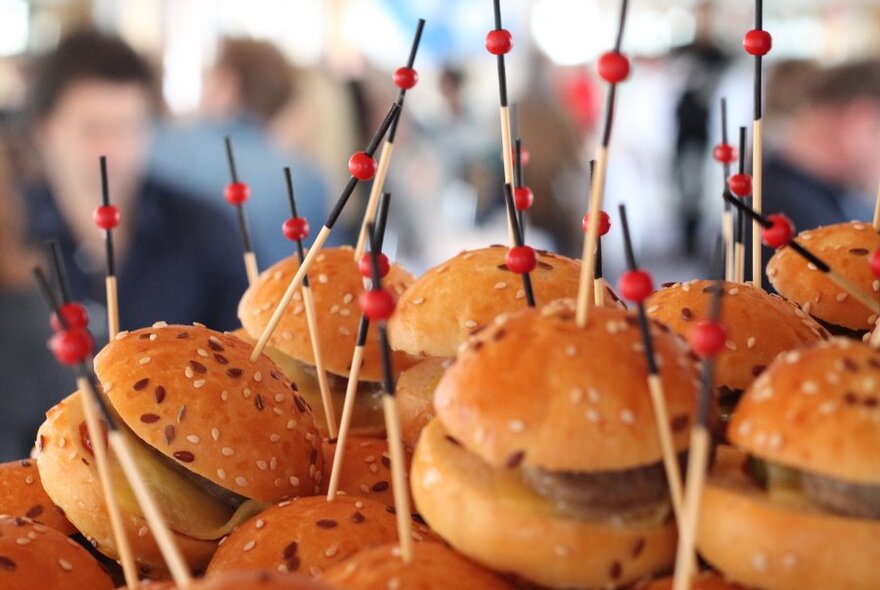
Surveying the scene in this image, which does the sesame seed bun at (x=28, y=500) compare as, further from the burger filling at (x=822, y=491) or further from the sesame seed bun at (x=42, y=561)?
the burger filling at (x=822, y=491)

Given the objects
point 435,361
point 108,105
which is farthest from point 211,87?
point 435,361

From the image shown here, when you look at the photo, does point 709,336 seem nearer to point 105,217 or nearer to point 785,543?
point 785,543

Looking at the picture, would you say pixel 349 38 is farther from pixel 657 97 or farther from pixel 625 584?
pixel 625 584

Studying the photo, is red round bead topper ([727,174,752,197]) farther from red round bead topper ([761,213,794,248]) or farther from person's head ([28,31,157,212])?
person's head ([28,31,157,212])

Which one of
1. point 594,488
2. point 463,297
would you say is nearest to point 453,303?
point 463,297

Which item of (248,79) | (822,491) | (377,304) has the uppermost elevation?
(248,79)

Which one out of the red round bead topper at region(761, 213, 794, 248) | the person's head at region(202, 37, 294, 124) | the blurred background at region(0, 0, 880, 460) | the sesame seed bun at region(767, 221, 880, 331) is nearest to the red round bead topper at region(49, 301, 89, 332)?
the red round bead topper at region(761, 213, 794, 248)

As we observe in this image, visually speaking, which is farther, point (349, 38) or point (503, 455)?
point (349, 38)
